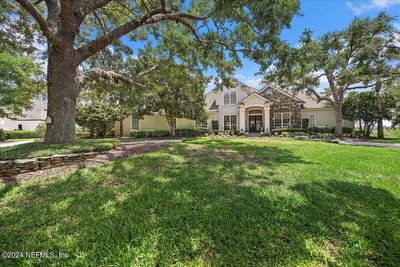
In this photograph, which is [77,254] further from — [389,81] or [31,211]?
[389,81]

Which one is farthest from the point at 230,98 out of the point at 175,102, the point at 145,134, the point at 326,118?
the point at 145,134

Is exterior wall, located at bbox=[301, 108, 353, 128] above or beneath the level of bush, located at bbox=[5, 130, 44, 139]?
above

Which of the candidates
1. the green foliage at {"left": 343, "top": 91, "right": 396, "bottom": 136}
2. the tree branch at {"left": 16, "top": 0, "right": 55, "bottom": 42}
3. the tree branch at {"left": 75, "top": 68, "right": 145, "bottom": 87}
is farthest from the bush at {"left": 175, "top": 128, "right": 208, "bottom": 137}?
the green foliage at {"left": 343, "top": 91, "right": 396, "bottom": 136}

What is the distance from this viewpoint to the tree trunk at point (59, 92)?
6.88 metres

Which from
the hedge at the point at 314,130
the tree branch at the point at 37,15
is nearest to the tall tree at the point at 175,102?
the hedge at the point at 314,130

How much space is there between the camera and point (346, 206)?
10.8 feet

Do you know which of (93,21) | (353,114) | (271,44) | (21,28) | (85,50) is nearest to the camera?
(85,50)

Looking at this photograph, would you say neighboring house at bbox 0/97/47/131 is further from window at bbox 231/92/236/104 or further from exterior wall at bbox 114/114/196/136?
window at bbox 231/92/236/104

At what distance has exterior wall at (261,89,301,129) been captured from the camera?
22016mm

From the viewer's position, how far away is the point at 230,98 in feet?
84.2

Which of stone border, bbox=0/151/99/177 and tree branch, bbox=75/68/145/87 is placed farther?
tree branch, bbox=75/68/145/87

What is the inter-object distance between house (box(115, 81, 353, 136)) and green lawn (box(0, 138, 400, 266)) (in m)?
17.3

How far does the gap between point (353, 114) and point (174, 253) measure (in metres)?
25.7

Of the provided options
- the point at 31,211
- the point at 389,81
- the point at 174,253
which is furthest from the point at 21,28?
the point at 389,81
